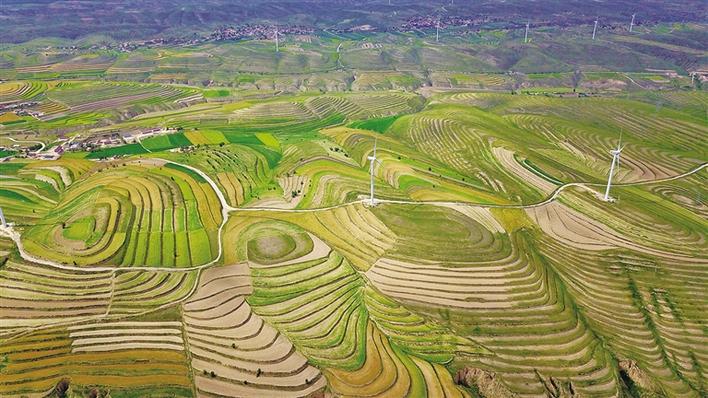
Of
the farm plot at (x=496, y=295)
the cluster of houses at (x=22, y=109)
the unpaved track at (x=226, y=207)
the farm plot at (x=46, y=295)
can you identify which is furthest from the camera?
the cluster of houses at (x=22, y=109)

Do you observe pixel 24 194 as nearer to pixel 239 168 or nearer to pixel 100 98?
pixel 239 168

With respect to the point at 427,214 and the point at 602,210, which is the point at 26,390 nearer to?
the point at 427,214

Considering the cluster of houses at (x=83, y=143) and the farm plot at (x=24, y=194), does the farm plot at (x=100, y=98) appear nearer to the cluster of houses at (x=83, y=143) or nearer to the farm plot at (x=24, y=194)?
the cluster of houses at (x=83, y=143)

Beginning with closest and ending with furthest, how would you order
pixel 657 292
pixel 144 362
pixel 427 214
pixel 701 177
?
pixel 144 362 → pixel 657 292 → pixel 427 214 → pixel 701 177

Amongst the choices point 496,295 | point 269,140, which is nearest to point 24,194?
point 269,140

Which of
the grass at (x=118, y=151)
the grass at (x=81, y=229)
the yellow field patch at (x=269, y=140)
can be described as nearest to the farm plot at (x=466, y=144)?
the yellow field patch at (x=269, y=140)

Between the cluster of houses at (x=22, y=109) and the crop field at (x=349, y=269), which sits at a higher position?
the crop field at (x=349, y=269)

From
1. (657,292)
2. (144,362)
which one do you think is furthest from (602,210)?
(144,362)
